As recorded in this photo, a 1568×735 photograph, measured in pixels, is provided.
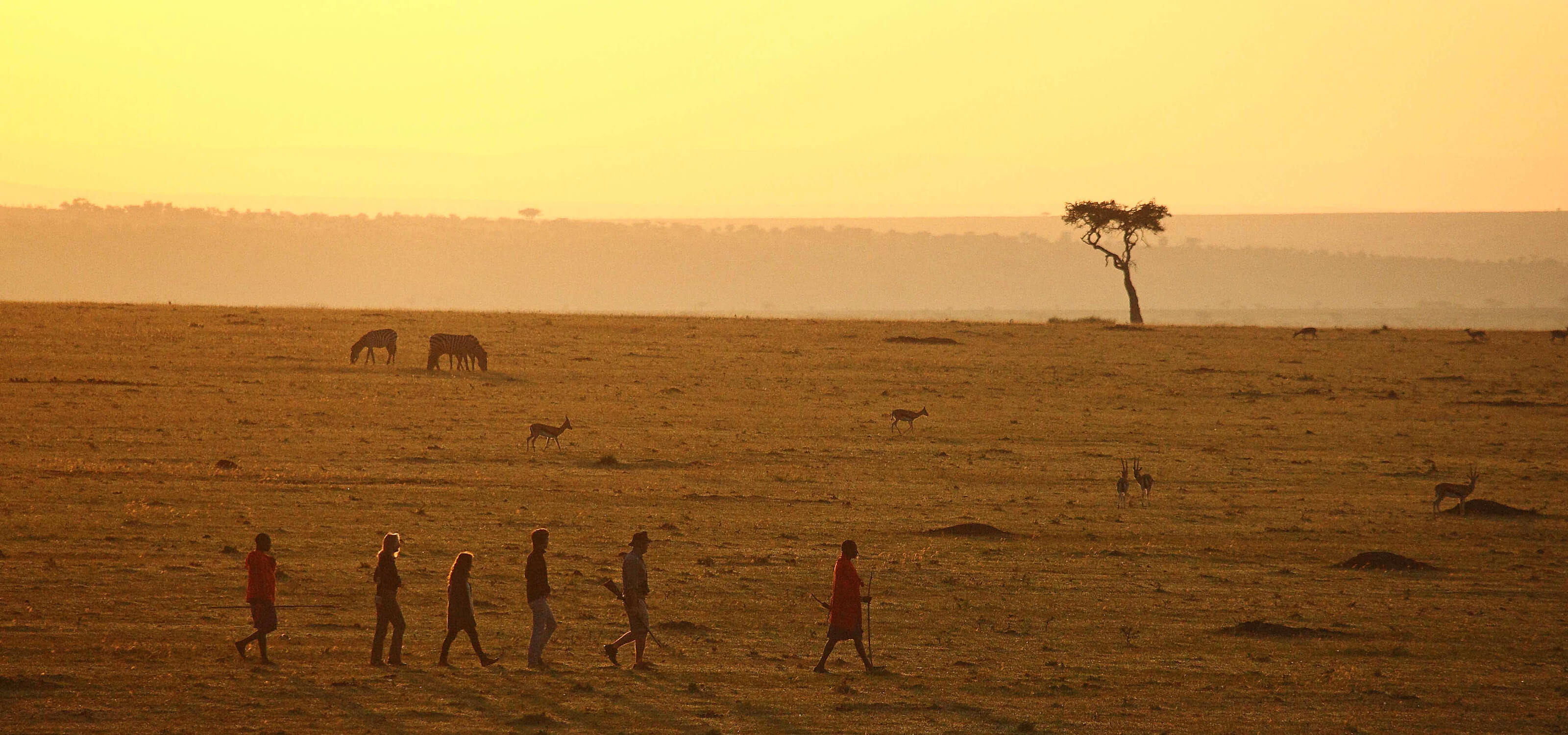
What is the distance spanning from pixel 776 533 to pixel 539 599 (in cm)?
1059

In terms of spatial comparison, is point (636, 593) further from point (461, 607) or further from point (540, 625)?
point (461, 607)

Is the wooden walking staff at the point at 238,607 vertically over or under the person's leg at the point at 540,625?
under

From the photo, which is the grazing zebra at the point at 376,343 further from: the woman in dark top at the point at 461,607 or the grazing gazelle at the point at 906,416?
the woman in dark top at the point at 461,607

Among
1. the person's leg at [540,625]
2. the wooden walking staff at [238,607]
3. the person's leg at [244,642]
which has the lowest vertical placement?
Answer: the wooden walking staff at [238,607]

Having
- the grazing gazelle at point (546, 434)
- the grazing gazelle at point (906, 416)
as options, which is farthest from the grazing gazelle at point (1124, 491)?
the grazing gazelle at point (546, 434)

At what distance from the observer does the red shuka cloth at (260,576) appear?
16062 millimetres

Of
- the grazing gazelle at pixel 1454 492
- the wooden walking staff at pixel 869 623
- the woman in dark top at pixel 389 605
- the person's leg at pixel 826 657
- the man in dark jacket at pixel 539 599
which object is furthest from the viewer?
the grazing gazelle at pixel 1454 492

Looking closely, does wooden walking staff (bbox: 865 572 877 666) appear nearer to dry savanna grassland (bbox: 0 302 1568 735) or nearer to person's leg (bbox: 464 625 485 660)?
dry savanna grassland (bbox: 0 302 1568 735)

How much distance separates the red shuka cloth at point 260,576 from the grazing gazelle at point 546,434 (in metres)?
18.4

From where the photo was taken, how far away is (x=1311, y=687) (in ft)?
56.9

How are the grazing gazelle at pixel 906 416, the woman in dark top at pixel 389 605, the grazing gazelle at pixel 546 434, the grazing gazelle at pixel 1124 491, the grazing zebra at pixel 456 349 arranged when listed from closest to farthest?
the woman in dark top at pixel 389 605, the grazing gazelle at pixel 1124 491, the grazing gazelle at pixel 546 434, the grazing gazelle at pixel 906 416, the grazing zebra at pixel 456 349

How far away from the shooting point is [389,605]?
1633cm

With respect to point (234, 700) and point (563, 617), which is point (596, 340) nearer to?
point (563, 617)

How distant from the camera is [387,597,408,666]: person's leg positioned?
53.9 feet
